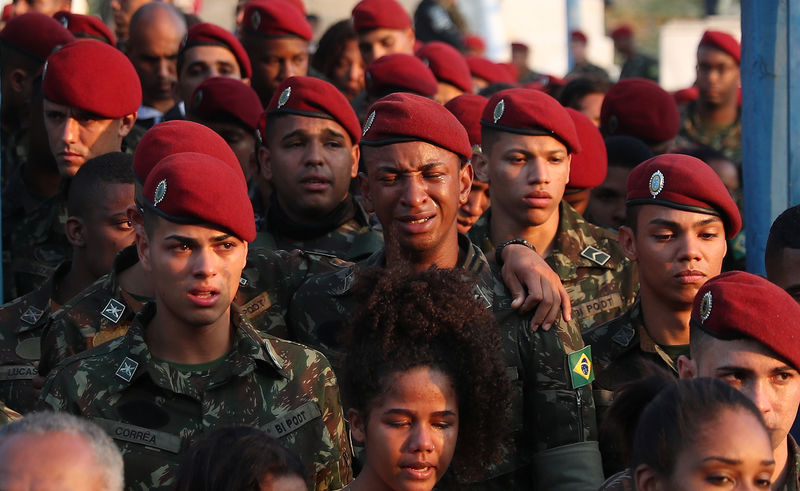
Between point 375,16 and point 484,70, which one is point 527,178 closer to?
A: point 375,16

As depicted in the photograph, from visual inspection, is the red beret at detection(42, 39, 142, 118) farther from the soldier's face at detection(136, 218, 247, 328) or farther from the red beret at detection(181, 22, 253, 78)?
the soldier's face at detection(136, 218, 247, 328)

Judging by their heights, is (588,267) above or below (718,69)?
below

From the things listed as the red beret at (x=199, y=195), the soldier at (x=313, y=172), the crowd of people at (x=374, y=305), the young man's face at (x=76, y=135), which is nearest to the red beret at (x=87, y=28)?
the crowd of people at (x=374, y=305)

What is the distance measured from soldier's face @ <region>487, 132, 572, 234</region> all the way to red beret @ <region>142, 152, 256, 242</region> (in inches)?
69.2

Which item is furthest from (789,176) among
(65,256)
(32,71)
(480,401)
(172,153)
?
(32,71)

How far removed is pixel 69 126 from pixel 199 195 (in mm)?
2526

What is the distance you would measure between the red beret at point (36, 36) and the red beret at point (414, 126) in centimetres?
343

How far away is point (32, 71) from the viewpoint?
8.59 metres

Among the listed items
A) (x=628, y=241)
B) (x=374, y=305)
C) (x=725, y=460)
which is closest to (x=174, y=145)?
(x=374, y=305)

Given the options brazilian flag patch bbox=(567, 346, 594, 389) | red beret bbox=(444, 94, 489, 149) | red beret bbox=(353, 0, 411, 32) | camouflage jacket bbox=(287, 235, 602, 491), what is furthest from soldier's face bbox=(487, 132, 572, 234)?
red beret bbox=(353, 0, 411, 32)

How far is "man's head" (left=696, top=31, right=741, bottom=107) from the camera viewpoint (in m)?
10.6

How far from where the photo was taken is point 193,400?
479cm

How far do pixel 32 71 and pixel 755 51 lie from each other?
4.47m

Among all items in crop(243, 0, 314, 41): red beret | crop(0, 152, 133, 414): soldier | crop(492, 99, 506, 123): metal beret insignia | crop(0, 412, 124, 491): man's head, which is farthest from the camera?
crop(243, 0, 314, 41): red beret
